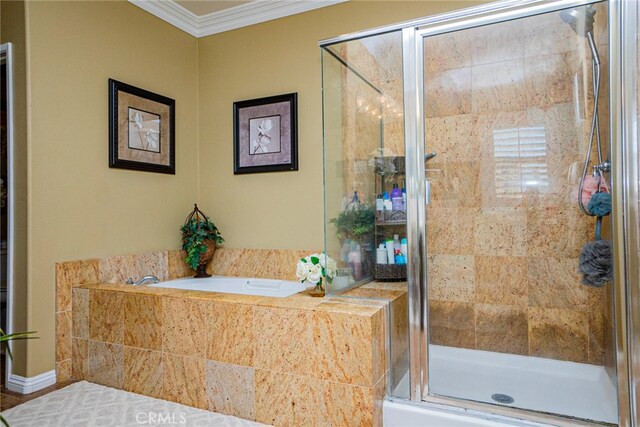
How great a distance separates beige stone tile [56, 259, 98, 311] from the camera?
2369mm

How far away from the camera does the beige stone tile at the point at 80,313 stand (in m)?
2.39

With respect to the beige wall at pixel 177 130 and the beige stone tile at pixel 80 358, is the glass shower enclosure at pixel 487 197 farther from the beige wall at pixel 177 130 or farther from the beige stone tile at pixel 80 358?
the beige stone tile at pixel 80 358

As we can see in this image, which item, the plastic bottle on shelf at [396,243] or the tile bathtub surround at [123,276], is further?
the tile bathtub surround at [123,276]

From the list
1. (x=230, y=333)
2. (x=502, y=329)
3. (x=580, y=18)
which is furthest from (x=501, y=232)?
(x=230, y=333)

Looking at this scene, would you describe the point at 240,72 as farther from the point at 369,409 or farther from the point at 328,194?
the point at 369,409

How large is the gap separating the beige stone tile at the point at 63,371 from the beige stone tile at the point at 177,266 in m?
0.90

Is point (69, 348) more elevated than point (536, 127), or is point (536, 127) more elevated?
point (536, 127)

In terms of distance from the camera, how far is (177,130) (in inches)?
128

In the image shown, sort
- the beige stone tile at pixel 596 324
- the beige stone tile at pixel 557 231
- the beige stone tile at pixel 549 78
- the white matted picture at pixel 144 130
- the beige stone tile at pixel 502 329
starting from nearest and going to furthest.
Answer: the beige stone tile at pixel 596 324 → the beige stone tile at pixel 557 231 → the beige stone tile at pixel 549 78 → the beige stone tile at pixel 502 329 → the white matted picture at pixel 144 130

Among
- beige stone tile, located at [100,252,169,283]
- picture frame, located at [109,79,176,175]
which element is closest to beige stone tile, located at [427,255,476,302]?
beige stone tile, located at [100,252,169,283]

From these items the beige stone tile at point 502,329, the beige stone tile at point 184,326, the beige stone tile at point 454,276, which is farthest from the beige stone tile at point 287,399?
the beige stone tile at point 502,329

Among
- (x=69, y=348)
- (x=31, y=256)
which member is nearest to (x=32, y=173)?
(x=31, y=256)

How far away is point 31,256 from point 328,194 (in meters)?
1.70

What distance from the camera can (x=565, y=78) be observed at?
2.05 metres
